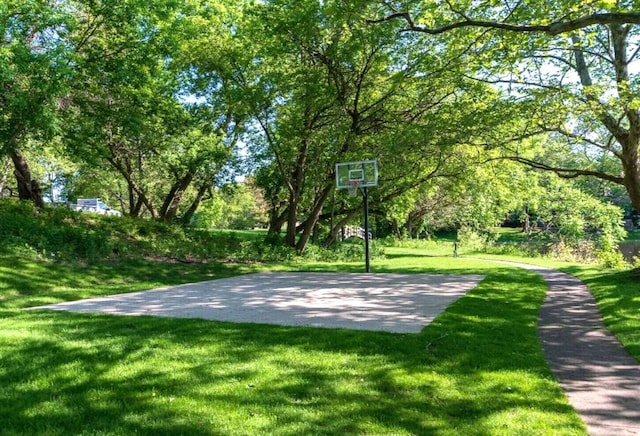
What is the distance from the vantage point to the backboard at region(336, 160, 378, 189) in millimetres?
15820

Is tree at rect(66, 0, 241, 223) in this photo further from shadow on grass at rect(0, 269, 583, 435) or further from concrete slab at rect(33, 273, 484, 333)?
shadow on grass at rect(0, 269, 583, 435)

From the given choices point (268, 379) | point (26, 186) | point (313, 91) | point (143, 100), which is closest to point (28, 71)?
point (143, 100)

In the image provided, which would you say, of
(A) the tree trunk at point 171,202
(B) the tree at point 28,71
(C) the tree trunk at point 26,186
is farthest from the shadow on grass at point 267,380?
(A) the tree trunk at point 171,202

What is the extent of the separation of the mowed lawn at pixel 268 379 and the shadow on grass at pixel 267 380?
0.05 feet

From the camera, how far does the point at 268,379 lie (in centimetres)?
442

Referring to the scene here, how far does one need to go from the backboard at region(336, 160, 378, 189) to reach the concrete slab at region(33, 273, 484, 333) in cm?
417

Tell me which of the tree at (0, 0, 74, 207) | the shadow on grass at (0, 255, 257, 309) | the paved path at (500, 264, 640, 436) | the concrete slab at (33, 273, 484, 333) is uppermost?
the tree at (0, 0, 74, 207)

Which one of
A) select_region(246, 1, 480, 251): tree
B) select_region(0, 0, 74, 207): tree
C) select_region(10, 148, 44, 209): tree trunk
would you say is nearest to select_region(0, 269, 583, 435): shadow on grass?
select_region(0, 0, 74, 207): tree

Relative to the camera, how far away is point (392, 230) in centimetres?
4841

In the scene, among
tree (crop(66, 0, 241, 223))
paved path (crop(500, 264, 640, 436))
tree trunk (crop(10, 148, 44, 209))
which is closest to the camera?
paved path (crop(500, 264, 640, 436))

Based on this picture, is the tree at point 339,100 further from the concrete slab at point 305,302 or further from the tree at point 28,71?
the tree at point 28,71

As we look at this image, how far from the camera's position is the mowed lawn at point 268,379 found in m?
3.59

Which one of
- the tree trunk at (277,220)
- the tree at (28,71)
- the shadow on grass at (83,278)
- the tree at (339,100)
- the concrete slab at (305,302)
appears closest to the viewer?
the concrete slab at (305,302)

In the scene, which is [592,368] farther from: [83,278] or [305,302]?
[83,278]
